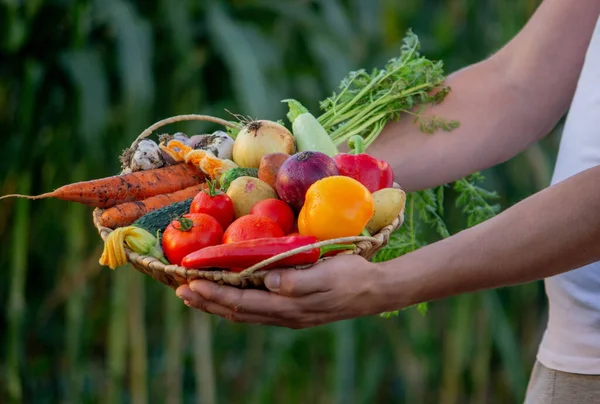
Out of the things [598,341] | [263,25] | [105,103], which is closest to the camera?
[598,341]

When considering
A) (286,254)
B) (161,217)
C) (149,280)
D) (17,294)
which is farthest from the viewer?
(149,280)

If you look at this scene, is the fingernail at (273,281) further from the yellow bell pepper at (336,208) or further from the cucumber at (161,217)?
the cucumber at (161,217)

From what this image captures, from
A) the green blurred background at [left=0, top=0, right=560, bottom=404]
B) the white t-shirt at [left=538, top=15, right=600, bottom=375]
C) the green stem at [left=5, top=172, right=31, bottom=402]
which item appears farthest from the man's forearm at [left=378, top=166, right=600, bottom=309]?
the green stem at [left=5, top=172, right=31, bottom=402]

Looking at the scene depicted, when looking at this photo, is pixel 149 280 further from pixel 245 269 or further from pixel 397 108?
pixel 245 269

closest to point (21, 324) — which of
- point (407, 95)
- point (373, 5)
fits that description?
point (373, 5)

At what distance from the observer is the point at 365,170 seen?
4.55 ft

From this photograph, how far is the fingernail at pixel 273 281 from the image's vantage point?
3.91 feet

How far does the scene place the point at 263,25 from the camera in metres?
3.18

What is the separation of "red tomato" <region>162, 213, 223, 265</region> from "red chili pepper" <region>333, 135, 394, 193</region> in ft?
0.71

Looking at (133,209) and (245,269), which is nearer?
(245,269)

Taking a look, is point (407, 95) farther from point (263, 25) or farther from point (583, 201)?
point (263, 25)

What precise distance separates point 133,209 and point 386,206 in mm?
394

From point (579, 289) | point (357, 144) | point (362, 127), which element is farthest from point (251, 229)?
point (579, 289)

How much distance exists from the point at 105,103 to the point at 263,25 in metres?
0.70
